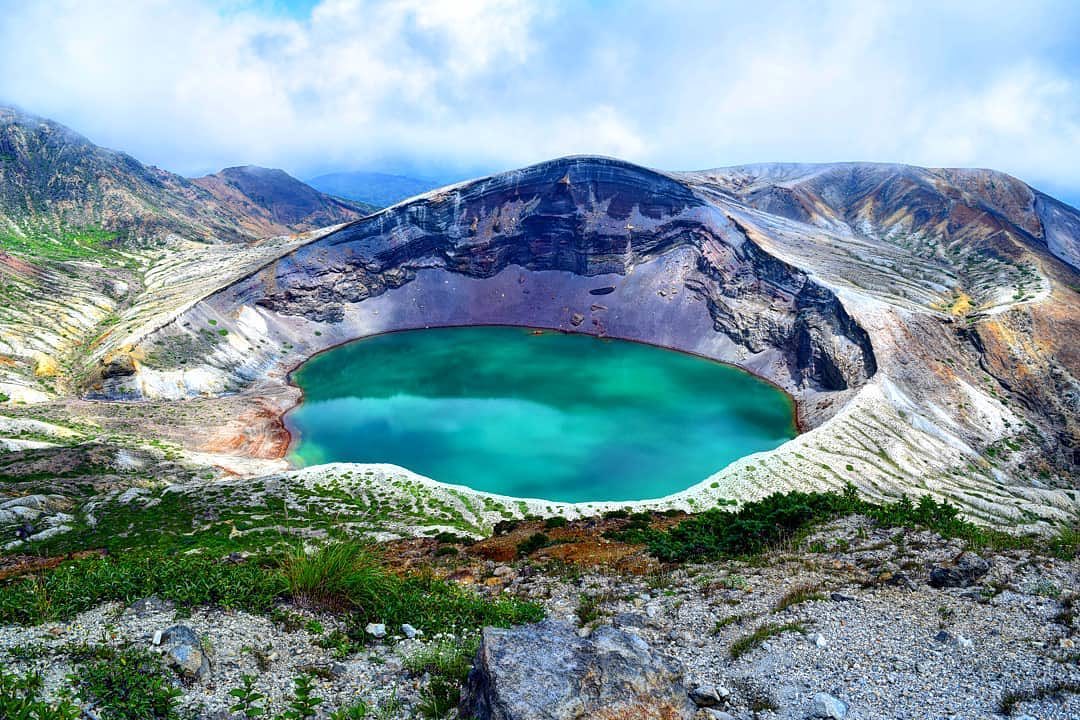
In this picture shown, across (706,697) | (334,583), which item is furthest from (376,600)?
(706,697)

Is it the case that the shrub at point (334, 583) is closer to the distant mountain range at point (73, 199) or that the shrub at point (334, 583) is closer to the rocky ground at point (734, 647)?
the rocky ground at point (734, 647)

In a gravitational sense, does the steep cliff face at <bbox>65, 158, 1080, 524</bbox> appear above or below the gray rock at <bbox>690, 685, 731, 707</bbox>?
above

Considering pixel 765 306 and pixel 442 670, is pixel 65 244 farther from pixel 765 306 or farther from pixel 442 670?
pixel 442 670

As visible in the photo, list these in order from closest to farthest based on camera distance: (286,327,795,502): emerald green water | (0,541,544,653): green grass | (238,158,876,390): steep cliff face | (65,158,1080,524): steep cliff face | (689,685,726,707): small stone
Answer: (689,685,726,707): small stone < (0,541,544,653): green grass < (286,327,795,502): emerald green water < (65,158,1080,524): steep cliff face < (238,158,876,390): steep cliff face

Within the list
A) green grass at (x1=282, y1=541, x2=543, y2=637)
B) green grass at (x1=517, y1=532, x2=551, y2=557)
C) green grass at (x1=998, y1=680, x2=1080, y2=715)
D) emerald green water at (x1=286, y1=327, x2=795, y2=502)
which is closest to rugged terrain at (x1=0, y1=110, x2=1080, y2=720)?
green grass at (x1=998, y1=680, x2=1080, y2=715)

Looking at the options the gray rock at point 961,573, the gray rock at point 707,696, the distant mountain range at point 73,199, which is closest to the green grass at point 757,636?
the gray rock at point 707,696

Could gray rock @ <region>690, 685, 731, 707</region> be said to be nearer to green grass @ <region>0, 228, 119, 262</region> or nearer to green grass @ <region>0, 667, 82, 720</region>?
green grass @ <region>0, 667, 82, 720</region>

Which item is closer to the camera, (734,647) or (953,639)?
(953,639)
